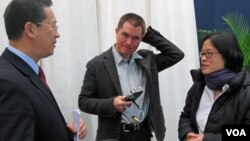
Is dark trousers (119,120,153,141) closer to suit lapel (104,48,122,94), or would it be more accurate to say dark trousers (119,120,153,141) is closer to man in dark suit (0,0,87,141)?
suit lapel (104,48,122,94)

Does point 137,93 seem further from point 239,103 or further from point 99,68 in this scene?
point 239,103

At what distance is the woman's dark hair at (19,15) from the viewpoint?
145 centimetres

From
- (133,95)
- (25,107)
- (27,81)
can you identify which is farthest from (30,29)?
(133,95)

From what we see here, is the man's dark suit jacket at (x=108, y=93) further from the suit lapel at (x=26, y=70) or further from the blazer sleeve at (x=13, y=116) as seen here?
the blazer sleeve at (x=13, y=116)

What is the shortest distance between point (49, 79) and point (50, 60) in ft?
0.48

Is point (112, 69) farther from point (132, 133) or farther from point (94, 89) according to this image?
point (132, 133)

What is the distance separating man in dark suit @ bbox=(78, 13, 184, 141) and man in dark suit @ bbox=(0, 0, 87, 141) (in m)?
0.83

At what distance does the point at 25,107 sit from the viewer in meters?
1.29

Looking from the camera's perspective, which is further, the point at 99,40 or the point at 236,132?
the point at 99,40

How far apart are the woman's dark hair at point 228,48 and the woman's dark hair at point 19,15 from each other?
3.61 feet

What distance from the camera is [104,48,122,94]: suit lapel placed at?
8.01 feet

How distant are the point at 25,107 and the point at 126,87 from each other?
125 centimetres

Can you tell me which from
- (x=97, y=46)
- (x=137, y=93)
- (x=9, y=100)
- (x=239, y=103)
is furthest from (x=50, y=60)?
(x=9, y=100)

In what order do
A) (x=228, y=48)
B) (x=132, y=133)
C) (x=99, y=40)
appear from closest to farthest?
1. (x=228, y=48)
2. (x=132, y=133)
3. (x=99, y=40)
